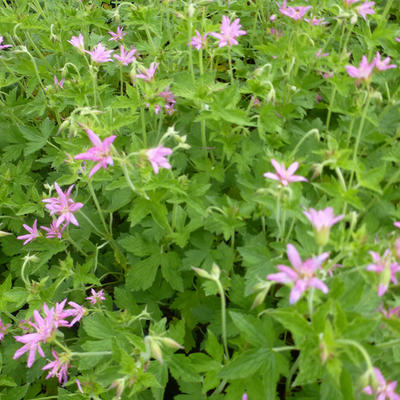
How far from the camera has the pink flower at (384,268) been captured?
1.37 meters

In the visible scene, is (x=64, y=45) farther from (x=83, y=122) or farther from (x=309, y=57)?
(x=309, y=57)

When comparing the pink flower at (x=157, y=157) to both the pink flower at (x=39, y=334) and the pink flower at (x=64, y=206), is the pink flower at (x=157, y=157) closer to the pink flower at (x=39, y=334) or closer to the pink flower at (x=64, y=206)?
the pink flower at (x=64, y=206)

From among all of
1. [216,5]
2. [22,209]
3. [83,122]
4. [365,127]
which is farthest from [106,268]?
[216,5]

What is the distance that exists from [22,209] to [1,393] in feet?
3.59

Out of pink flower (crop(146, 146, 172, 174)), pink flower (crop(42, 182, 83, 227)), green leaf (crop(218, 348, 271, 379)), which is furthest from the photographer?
pink flower (crop(42, 182, 83, 227))

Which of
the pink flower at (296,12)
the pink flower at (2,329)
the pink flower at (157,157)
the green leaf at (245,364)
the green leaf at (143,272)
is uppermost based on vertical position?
the pink flower at (296,12)

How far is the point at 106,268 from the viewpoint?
2785 millimetres

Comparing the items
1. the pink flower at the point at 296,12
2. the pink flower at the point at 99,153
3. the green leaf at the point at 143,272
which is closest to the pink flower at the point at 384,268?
the pink flower at the point at 99,153

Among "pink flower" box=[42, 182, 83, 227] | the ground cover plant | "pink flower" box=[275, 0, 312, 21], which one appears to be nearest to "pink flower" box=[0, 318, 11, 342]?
the ground cover plant

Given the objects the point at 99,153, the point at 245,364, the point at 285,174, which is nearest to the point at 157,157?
the point at 99,153

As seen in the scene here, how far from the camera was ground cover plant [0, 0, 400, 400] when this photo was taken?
1570 millimetres

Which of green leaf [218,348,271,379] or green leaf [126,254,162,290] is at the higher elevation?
green leaf [218,348,271,379]

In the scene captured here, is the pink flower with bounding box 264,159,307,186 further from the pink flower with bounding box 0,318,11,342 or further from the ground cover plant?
the pink flower with bounding box 0,318,11,342

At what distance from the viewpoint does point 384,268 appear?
4.59ft
